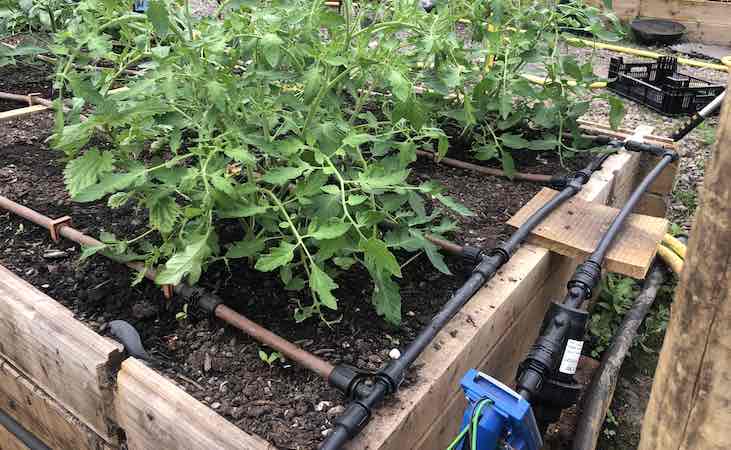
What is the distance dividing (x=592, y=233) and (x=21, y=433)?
203 cm

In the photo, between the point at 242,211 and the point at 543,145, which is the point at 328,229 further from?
the point at 543,145

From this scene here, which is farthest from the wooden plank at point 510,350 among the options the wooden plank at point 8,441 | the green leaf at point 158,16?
the wooden plank at point 8,441

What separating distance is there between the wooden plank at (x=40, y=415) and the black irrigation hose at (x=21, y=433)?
0.04 feet

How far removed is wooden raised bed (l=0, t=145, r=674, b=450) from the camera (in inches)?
55.0

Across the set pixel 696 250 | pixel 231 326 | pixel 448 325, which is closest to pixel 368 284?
pixel 448 325

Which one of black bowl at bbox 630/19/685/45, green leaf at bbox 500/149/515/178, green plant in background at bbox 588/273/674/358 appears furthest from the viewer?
black bowl at bbox 630/19/685/45

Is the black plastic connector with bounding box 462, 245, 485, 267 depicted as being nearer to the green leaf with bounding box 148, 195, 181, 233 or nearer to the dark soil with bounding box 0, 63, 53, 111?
the green leaf with bounding box 148, 195, 181, 233

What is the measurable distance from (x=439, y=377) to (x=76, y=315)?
103 cm

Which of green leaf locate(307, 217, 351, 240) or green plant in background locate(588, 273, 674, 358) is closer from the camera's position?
green leaf locate(307, 217, 351, 240)

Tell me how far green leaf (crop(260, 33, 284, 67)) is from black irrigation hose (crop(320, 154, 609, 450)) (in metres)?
0.76

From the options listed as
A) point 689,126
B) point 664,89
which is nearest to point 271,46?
point 689,126

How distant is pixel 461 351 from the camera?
1.62m

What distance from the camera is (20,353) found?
182cm

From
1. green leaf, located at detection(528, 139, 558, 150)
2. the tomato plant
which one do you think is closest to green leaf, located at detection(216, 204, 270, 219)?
the tomato plant
